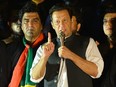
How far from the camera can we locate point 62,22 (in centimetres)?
224

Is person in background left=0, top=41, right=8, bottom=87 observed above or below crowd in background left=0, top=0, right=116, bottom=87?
below

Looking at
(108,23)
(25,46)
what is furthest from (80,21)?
(25,46)

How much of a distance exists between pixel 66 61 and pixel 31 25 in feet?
1.79

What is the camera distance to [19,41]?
283 cm

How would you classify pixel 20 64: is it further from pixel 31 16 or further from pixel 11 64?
pixel 31 16

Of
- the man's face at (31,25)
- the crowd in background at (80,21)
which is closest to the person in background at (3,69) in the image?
the crowd in background at (80,21)

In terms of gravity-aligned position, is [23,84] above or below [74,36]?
below

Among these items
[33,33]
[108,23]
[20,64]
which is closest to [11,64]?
[20,64]

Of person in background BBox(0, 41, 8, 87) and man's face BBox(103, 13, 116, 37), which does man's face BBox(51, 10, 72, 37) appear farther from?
person in background BBox(0, 41, 8, 87)

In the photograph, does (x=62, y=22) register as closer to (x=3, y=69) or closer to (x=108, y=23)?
(x=108, y=23)

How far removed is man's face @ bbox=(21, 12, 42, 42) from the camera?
2686 mm

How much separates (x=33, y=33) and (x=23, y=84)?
0.41 metres

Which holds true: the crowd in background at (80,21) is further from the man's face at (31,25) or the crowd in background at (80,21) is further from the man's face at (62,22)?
the man's face at (62,22)

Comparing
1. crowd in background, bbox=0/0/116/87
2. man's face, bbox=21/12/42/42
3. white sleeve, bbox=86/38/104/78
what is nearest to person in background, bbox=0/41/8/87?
crowd in background, bbox=0/0/116/87
